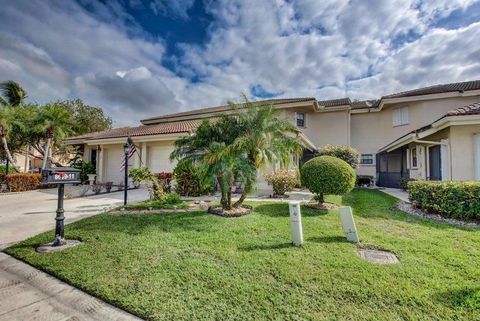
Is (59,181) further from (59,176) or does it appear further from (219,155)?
(219,155)

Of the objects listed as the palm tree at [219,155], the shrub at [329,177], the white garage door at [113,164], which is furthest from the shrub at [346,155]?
the white garage door at [113,164]

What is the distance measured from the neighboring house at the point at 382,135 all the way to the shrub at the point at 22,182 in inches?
159

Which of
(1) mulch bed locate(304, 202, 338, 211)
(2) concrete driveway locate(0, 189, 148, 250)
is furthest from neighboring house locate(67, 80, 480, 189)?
(2) concrete driveway locate(0, 189, 148, 250)

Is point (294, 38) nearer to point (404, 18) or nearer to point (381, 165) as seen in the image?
point (404, 18)

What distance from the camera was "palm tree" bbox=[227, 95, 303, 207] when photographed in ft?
25.3

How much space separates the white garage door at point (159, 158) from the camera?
51.7 feet

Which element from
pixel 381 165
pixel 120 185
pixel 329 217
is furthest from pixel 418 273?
pixel 381 165

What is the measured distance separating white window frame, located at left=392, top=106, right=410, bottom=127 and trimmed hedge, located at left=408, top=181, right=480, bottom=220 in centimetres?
1358

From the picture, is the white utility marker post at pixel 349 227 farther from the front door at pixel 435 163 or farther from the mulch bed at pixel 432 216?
the front door at pixel 435 163

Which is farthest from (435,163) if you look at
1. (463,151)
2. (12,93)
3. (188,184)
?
(12,93)

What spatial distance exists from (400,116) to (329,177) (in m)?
16.1

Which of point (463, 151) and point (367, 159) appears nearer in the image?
point (463, 151)

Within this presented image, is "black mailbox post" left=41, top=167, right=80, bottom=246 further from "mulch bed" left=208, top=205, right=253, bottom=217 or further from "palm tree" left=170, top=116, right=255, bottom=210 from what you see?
"mulch bed" left=208, top=205, right=253, bottom=217

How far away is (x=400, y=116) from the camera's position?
63.4 ft
